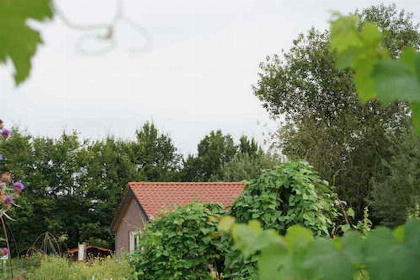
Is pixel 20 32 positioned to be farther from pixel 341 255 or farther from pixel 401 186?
pixel 401 186

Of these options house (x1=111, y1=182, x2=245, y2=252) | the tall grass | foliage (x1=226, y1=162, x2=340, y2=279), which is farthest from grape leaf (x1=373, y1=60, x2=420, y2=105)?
house (x1=111, y1=182, x2=245, y2=252)

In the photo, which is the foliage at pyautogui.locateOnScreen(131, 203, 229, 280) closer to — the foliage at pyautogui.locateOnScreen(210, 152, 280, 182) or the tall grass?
the tall grass

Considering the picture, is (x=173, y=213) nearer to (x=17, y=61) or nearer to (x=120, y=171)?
(x=17, y=61)

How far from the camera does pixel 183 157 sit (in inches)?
1359

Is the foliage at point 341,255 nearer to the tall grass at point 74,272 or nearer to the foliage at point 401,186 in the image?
the tall grass at point 74,272

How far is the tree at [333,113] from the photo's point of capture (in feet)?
81.8

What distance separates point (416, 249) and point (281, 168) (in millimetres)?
5346

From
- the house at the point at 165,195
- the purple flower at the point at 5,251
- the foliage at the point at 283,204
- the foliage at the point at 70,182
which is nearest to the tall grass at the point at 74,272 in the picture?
the purple flower at the point at 5,251

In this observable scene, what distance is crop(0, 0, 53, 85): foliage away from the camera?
2.00 ft

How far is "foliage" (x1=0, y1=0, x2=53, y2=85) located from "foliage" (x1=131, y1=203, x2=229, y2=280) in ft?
19.9

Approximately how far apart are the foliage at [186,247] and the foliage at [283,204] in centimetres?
43

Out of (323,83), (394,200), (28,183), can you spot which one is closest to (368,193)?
(394,200)

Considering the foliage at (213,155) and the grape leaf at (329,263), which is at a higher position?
the foliage at (213,155)

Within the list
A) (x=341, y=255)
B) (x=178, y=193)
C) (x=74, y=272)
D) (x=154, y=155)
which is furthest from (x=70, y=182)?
(x=341, y=255)
